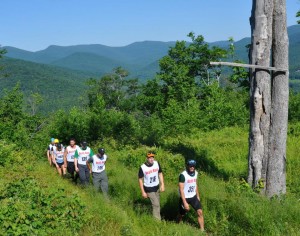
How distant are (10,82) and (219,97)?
622 ft

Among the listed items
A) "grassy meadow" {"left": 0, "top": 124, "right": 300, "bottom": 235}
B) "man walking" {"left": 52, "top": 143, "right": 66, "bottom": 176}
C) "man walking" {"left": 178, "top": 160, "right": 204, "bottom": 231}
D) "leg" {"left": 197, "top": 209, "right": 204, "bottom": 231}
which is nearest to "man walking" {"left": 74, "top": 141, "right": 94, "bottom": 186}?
"grassy meadow" {"left": 0, "top": 124, "right": 300, "bottom": 235}

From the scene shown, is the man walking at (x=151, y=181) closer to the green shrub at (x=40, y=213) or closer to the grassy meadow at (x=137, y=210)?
the grassy meadow at (x=137, y=210)

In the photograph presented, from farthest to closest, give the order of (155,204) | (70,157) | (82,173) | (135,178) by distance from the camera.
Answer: (70,157), (82,173), (135,178), (155,204)

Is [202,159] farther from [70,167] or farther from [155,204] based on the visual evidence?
[155,204]

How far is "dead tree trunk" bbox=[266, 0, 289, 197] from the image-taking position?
26.7ft

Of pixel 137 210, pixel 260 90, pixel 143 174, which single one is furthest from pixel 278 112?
pixel 137 210

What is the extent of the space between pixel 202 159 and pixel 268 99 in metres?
4.95

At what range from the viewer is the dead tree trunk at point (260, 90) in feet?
26.4

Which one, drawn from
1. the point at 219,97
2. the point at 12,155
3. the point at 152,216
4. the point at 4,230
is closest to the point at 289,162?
the point at 152,216

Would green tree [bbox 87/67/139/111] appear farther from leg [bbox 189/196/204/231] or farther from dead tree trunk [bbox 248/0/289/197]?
leg [bbox 189/196/204/231]

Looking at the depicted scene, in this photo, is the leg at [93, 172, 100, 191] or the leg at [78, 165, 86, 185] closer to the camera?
the leg at [93, 172, 100, 191]

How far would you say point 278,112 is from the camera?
8.30 metres

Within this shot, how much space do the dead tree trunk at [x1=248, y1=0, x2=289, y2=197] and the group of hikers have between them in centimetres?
161

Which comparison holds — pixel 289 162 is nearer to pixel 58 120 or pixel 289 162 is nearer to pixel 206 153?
pixel 206 153
